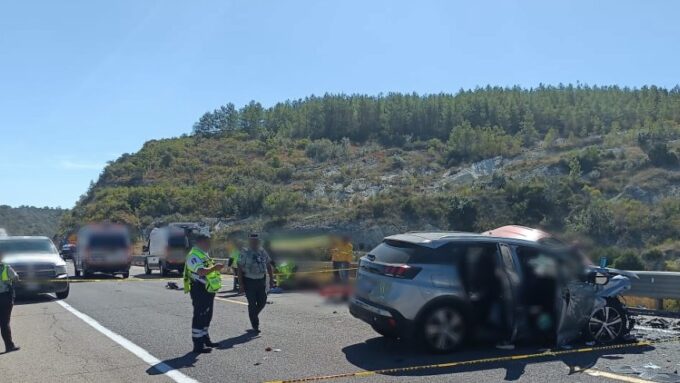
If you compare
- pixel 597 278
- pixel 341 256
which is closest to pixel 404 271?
pixel 597 278

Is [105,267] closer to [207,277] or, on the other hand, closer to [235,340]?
[235,340]

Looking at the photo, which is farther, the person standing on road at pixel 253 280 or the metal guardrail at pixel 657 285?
the metal guardrail at pixel 657 285

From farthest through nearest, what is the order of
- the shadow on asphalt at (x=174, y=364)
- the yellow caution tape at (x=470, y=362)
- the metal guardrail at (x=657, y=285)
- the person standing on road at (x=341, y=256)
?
the person standing on road at (x=341, y=256)
the metal guardrail at (x=657, y=285)
the shadow on asphalt at (x=174, y=364)
the yellow caution tape at (x=470, y=362)

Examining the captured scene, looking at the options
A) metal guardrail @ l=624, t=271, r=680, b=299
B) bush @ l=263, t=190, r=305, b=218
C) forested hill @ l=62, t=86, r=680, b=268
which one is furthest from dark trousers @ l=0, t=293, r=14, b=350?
bush @ l=263, t=190, r=305, b=218

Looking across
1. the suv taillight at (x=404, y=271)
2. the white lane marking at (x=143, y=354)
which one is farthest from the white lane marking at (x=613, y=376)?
the white lane marking at (x=143, y=354)

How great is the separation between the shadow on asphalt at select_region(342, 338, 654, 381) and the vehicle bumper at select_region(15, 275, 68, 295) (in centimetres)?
984

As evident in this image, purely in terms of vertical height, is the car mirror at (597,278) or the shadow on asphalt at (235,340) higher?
the car mirror at (597,278)

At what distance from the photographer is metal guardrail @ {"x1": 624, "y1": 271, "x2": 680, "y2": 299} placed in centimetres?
1191

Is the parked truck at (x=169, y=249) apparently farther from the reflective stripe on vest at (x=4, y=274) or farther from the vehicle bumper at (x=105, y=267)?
the reflective stripe on vest at (x=4, y=274)

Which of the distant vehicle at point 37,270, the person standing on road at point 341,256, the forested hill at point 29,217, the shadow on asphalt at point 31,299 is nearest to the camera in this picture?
the distant vehicle at point 37,270

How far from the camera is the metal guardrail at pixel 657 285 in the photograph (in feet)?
39.1

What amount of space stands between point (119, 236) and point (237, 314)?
46.9 ft

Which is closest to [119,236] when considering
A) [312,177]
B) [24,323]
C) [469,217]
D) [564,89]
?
[24,323]

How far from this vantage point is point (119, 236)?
2547cm
